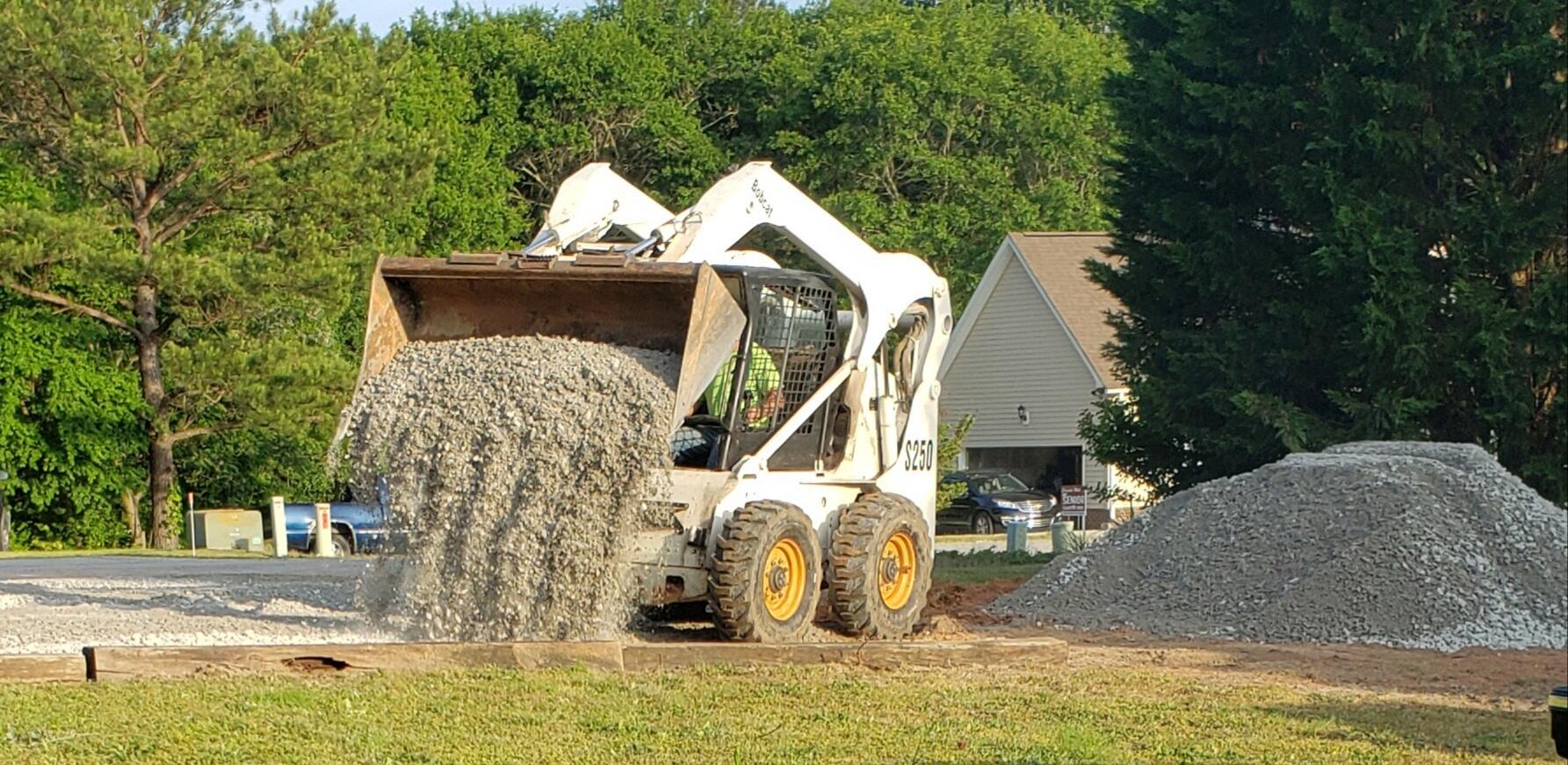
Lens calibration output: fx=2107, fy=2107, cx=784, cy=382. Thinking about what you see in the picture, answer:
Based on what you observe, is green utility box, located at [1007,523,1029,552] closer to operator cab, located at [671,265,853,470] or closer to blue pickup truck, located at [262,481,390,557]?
blue pickup truck, located at [262,481,390,557]

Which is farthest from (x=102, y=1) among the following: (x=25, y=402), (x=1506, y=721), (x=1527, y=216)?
(x=1506, y=721)

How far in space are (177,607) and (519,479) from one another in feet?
15.6

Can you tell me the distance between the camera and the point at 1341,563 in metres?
16.1

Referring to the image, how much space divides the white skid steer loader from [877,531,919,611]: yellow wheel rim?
0.04ft

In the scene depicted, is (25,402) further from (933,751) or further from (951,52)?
(933,751)

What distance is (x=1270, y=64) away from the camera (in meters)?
23.7

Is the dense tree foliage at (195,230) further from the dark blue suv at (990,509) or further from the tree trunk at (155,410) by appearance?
the dark blue suv at (990,509)

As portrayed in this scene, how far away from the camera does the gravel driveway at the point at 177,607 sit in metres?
12.8

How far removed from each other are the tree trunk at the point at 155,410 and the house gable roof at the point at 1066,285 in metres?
16.7

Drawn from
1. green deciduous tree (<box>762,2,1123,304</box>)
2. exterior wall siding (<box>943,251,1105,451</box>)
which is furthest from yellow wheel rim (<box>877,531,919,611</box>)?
green deciduous tree (<box>762,2,1123,304</box>)

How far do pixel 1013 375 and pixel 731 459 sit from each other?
36082 mm

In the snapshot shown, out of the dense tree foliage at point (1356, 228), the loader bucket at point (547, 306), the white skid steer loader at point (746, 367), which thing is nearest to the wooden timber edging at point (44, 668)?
the loader bucket at point (547, 306)

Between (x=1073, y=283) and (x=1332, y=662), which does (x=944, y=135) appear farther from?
(x=1332, y=662)

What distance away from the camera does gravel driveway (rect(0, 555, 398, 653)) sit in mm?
12828
